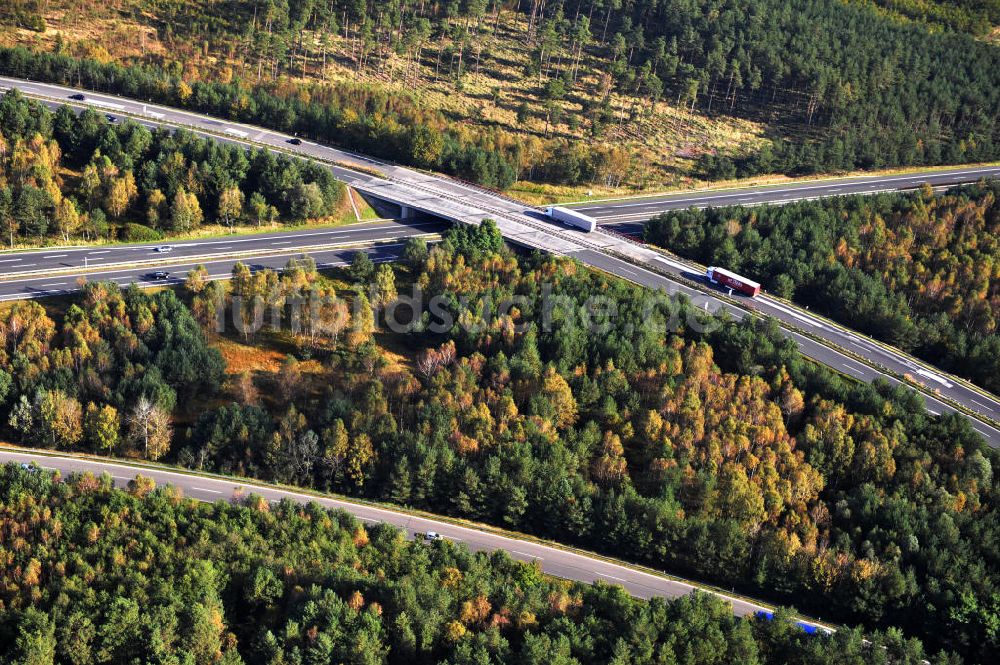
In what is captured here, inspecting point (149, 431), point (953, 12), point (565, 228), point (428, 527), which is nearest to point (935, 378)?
point (565, 228)

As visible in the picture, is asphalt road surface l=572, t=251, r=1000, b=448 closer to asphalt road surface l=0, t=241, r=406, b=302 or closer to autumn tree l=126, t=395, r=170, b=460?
asphalt road surface l=0, t=241, r=406, b=302

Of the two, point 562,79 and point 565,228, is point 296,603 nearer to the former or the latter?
point 565,228

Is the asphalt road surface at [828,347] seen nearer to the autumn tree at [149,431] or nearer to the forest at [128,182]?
the forest at [128,182]

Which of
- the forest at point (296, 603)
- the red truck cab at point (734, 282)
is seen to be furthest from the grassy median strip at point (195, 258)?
the forest at point (296, 603)

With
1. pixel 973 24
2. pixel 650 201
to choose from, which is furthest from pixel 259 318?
pixel 973 24

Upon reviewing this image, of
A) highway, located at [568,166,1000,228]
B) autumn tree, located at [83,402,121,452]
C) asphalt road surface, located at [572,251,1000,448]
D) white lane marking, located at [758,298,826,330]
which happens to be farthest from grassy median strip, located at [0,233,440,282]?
white lane marking, located at [758,298,826,330]

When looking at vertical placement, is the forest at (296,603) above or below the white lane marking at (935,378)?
below

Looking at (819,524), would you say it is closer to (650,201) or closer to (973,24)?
(650,201)
